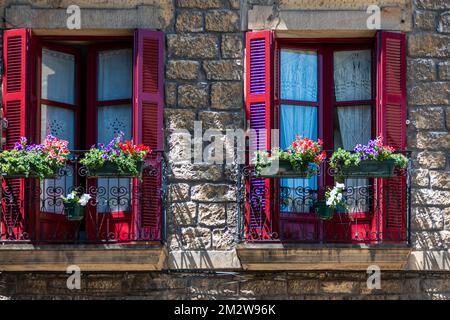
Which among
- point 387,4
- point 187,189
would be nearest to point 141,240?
point 187,189

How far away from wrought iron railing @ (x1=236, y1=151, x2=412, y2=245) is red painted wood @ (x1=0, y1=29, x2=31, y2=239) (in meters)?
2.38

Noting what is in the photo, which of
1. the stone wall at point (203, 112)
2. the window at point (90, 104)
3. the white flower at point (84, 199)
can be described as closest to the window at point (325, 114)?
the stone wall at point (203, 112)

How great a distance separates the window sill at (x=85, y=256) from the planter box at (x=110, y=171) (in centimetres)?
74

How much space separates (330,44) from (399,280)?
2.80 m

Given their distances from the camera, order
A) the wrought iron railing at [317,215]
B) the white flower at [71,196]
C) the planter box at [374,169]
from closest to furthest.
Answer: the planter box at [374,169] → the white flower at [71,196] → the wrought iron railing at [317,215]

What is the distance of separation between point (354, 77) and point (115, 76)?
267cm

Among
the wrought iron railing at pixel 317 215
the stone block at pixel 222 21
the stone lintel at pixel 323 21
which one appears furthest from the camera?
the stone block at pixel 222 21

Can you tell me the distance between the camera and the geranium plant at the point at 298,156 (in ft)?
58.9

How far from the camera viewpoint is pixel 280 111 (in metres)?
18.9

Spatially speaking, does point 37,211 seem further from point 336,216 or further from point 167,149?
point 336,216

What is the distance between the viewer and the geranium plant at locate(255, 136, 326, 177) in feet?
58.9

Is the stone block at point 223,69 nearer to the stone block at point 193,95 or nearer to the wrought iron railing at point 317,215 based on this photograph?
the stone block at point 193,95
